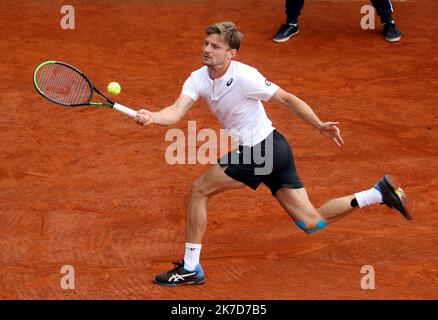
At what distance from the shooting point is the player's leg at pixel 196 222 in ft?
25.3

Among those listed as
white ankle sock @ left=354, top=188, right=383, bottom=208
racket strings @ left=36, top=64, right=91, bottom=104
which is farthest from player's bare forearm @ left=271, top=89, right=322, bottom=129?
racket strings @ left=36, top=64, right=91, bottom=104

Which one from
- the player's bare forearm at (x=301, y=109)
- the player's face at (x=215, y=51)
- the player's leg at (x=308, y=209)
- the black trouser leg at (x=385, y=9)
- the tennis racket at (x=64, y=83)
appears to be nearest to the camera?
the player's face at (x=215, y=51)

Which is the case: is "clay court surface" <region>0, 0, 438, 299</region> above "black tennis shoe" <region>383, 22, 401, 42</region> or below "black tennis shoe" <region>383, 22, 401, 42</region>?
below

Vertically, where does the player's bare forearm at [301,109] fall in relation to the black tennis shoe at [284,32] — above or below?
below

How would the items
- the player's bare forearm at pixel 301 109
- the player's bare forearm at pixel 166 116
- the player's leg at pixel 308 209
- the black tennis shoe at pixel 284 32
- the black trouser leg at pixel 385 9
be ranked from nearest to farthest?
the player's bare forearm at pixel 166 116
the player's bare forearm at pixel 301 109
the player's leg at pixel 308 209
the black trouser leg at pixel 385 9
the black tennis shoe at pixel 284 32

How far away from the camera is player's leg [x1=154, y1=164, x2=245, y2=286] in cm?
771

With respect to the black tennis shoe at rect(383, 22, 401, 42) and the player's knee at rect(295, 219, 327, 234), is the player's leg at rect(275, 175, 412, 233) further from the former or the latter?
the black tennis shoe at rect(383, 22, 401, 42)

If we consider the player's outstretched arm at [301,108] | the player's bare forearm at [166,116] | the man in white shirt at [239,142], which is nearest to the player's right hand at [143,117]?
the player's bare forearm at [166,116]

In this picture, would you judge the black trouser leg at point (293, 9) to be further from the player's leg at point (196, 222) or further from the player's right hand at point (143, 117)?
the player's right hand at point (143, 117)

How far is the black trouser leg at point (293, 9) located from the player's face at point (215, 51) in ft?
18.5

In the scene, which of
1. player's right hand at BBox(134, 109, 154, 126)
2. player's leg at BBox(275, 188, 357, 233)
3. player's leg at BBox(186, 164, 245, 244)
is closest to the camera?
player's right hand at BBox(134, 109, 154, 126)

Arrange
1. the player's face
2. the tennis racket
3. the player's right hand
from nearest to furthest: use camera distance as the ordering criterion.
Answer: the player's right hand → the player's face → the tennis racket

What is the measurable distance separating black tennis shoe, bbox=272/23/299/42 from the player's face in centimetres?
563

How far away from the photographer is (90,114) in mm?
11102
